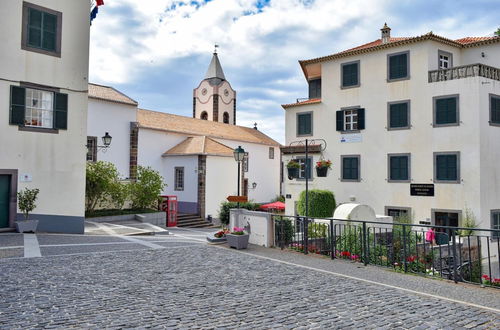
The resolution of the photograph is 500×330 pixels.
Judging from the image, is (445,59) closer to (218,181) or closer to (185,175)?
(218,181)

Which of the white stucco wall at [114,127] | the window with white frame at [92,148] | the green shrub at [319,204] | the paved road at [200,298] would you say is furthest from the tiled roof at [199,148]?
the paved road at [200,298]

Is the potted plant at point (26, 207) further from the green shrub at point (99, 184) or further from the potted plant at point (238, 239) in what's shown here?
the potted plant at point (238, 239)

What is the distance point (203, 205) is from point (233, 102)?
79.8 feet

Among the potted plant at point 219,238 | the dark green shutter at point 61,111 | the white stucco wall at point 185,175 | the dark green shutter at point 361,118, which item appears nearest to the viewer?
the potted plant at point 219,238

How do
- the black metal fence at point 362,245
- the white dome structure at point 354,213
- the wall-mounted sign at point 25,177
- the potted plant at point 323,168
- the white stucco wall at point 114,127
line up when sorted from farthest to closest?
1. the white stucco wall at point 114,127
2. the potted plant at point 323,168
3. the white dome structure at point 354,213
4. the wall-mounted sign at point 25,177
5. the black metal fence at point 362,245

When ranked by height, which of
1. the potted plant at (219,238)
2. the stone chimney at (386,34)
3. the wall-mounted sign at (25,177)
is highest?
the stone chimney at (386,34)

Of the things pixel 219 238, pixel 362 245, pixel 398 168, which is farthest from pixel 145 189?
pixel 362 245

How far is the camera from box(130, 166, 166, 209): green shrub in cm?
2484

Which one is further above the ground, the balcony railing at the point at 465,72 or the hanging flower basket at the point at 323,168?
the balcony railing at the point at 465,72

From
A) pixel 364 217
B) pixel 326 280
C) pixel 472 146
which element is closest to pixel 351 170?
pixel 472 146

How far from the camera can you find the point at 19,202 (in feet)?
47.3

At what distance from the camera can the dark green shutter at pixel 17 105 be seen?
562 inches

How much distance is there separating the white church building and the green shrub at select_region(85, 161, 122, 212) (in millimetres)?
3737

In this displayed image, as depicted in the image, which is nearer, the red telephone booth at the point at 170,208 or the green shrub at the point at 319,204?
the green shrub at the point at 319,204
